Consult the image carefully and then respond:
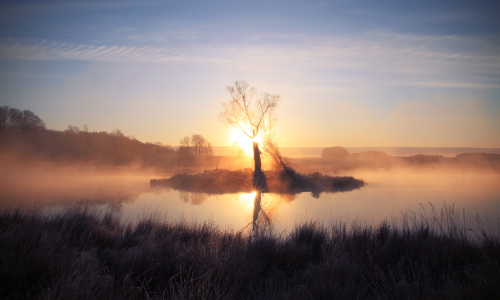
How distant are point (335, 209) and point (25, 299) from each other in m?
Answer: 9.14

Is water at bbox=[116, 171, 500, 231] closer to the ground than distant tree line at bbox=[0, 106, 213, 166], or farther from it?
closer to the ground

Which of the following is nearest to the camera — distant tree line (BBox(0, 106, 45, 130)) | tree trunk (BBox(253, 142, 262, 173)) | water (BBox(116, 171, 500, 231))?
water (BBox(116, 171, 500, 231))

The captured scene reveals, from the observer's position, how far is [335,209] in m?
10.7

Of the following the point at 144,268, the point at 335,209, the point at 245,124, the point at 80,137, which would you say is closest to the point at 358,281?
the point at 144,268

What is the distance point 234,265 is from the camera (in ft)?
13.4

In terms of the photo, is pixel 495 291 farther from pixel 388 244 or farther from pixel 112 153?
pixel 112 153

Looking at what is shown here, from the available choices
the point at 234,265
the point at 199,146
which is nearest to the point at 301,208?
the point at 234,265

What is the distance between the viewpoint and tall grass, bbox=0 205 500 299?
321 centimetres

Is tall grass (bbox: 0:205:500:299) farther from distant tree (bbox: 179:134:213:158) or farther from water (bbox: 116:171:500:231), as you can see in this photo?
distant tree (bbox: 179:134:213:158)

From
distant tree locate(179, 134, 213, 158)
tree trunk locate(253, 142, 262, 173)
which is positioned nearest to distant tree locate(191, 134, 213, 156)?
distant tree locate(179, 134, 213, 158)

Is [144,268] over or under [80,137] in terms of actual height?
under

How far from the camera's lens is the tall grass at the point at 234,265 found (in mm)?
3205

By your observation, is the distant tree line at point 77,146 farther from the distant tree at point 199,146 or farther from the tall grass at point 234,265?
the tall grass at point 234,265

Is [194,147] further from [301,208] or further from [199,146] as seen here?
[301,208]
